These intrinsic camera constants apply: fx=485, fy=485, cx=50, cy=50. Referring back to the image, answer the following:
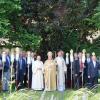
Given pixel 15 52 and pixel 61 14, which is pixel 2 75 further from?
pixel 61 14

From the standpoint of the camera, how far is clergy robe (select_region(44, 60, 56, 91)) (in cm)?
1959

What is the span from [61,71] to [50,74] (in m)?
0.57

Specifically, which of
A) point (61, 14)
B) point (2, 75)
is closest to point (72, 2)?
point (61, 14)

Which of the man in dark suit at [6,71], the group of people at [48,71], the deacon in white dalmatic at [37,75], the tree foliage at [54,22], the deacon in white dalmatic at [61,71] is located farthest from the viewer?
the tree foliage at [54,22]

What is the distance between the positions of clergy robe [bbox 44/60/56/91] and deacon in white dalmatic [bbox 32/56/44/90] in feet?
0.68

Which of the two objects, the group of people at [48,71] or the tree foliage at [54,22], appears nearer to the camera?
the group of people at [48,71]

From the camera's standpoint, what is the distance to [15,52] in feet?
63.9

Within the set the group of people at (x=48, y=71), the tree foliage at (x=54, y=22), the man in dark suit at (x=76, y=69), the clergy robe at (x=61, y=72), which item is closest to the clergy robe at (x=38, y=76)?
the group of people at (x=48, y=71)

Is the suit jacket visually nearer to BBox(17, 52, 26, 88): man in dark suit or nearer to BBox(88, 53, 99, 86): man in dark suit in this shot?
BBox(88, 53, 99, 86): man in dark suit

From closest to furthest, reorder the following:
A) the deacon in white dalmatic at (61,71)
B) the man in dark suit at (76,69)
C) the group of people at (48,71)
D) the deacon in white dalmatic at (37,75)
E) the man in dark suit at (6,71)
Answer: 1. the man in dark suit at (6,71)
2. the group of people at (48,71)
3. the deacon in white dalmatic at (37,75)
4. the deacon in white dalmatic at (61,71)
5. the man in dark suit at (76,69)

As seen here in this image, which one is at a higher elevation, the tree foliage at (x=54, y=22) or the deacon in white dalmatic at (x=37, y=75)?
the tree foliage at (x=54, y=22)

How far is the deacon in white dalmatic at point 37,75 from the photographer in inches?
771

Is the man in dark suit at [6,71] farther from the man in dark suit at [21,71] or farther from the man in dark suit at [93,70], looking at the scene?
the man in dark suit at [93,70]

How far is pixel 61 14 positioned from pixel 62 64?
14.3 feet
